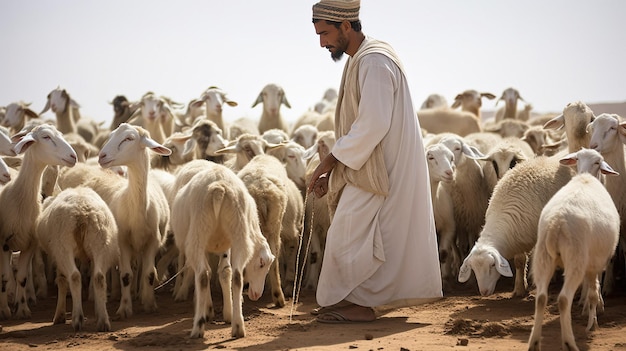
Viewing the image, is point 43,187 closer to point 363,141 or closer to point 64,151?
point 64,151

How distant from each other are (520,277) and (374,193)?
2.45 m

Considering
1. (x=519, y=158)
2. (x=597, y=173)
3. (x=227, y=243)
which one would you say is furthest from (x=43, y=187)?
(x=597, y=173)

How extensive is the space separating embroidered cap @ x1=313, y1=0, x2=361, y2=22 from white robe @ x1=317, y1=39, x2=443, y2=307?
403 mm

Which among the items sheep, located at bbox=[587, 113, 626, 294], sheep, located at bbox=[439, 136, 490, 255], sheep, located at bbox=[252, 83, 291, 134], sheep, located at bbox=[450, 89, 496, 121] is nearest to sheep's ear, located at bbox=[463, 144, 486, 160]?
sheep, located at bbox=[439, 136, 490, 255]

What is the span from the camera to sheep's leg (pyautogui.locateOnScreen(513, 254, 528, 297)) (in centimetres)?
884

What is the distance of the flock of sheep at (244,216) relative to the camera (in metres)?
6.82

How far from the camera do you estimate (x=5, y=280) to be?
8438 millimetres

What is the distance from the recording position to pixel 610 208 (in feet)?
22.0

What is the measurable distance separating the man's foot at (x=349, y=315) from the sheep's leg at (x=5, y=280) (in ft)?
10.0

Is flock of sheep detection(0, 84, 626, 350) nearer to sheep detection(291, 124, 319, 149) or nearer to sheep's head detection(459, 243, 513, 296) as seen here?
sheep's head detection(459, 243, 513, 296)

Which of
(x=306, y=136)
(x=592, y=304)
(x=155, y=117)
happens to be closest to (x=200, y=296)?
(x=592, y=304)

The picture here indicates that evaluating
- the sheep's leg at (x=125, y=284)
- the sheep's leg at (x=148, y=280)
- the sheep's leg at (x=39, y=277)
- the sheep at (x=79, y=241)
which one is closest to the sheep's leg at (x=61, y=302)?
the sheep at (x=79, y=241)

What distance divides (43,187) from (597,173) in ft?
21.1

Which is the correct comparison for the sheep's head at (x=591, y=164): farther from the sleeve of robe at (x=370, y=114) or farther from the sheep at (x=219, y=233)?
the sheep at (x=219, y=233)
